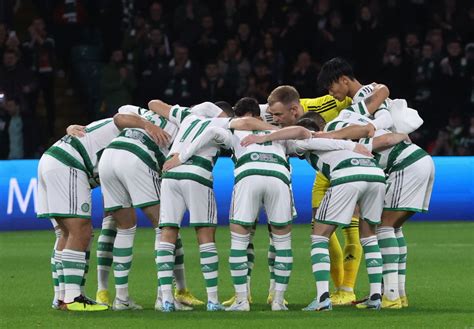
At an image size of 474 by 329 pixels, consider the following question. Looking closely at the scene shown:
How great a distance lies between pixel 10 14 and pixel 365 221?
560 inches

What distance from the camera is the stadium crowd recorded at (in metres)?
21.4

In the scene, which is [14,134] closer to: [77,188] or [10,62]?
[10,62]

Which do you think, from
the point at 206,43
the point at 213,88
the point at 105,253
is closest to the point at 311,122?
the point at 105,253

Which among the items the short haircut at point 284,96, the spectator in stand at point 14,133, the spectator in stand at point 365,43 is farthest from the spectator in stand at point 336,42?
the short haircut at point 284,96

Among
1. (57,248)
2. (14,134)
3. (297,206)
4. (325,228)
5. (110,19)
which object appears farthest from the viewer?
(110,19)

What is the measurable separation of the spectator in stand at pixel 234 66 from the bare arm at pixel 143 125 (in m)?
10.6

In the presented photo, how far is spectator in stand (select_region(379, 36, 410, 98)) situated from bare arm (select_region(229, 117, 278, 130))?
11.1m

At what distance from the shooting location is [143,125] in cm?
1109

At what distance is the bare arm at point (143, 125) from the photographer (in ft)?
36.3

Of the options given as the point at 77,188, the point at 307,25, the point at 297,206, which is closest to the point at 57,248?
the point at 77,188

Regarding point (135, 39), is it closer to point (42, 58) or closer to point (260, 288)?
point (42, 58)

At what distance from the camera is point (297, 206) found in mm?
18953

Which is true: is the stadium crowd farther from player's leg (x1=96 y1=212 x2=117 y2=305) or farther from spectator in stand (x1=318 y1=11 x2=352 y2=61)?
player's leg (x1=96 y1=212 x2=117 y2=305)

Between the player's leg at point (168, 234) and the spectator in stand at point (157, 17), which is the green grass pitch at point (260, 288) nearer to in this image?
the player's leg at point (168, 234)
